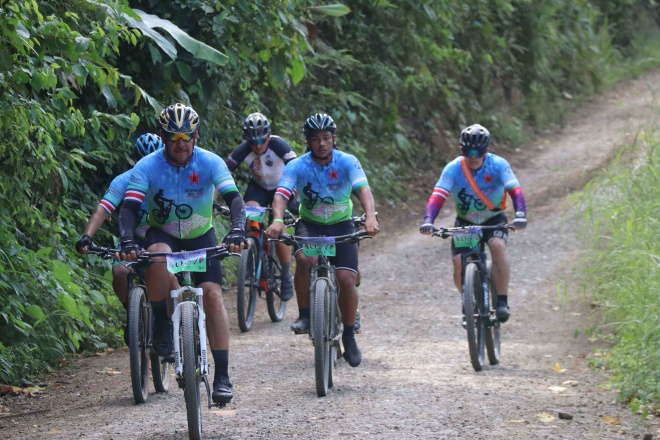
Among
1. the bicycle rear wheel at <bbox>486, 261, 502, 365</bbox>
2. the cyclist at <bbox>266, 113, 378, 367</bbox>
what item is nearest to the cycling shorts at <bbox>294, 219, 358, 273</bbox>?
the cyclist at <bbox>266, 113, 378, 367</bbox>

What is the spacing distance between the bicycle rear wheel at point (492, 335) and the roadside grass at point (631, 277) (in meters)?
0.85

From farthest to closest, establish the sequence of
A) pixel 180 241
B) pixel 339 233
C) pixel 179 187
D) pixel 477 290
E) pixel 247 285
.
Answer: pixel 247 285 < pixel 477 290 < pixel 339 233 < pixel 180 241 < pixel 179 187

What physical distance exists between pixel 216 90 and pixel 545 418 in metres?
5.84

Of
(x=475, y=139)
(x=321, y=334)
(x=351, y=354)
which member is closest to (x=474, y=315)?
(x=351, y=354)

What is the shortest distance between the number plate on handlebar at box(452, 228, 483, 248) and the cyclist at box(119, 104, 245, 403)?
2.82 metres

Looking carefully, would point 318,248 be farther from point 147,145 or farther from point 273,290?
point 273,290

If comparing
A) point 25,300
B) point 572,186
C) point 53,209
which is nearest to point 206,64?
point 53,209

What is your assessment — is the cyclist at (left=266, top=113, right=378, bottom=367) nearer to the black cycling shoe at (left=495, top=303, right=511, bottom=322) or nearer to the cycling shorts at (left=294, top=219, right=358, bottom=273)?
the cycling shorts at (left=294, top=219, right=358, bottom=273)

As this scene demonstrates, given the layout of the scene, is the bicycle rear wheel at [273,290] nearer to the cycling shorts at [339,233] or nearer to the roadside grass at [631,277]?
the cycling shorts at [339,233]

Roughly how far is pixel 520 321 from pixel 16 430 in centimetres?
617

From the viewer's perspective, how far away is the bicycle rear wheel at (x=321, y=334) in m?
7.23

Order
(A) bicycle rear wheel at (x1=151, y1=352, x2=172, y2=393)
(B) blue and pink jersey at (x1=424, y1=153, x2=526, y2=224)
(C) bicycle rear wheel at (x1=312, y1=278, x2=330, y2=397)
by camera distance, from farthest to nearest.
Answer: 1. (B) blue and pink jersey at (x1=424, y1=153, x2=526, y2=224)
2. (A) bicycle rear wheel at (x1=151, y1=352, x2=172, y2=393)
3. (C) bicycle rear wheel at (x1=312, y1=278, x2=330, y2=397)

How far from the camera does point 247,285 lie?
397 inches

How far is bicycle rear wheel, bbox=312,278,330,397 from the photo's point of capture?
7.23m
